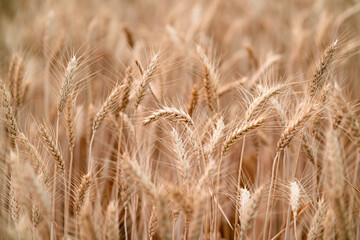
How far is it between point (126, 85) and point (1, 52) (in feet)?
8.73

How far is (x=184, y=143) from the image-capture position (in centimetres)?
175

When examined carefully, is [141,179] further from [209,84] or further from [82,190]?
[209,84]

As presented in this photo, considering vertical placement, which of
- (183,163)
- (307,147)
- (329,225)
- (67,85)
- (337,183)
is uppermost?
(67,85)

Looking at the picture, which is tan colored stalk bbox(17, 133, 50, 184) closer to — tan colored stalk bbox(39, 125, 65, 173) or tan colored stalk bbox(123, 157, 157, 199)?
tan colored stalk bbox(39, 125, 65, 173)

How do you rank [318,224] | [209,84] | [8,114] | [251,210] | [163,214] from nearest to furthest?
[163,214], [251,210], [318,224], [8,114], [209,84]

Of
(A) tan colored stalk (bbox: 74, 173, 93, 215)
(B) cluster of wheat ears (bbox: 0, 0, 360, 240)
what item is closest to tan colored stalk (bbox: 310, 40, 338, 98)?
(B) cluster of wheat ears (bbox: 0, 0, 360, 240)

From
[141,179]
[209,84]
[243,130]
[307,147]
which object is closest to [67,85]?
[141,179]

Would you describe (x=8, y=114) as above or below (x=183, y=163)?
above

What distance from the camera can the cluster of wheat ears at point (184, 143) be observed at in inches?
50.8

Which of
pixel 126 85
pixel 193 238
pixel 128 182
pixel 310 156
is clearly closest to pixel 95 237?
pixel 128 182

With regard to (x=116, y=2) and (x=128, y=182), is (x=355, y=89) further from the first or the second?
(x=116, y=2)

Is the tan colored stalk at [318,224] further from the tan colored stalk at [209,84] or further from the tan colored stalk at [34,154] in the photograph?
the tan colored stalk at [34,154]

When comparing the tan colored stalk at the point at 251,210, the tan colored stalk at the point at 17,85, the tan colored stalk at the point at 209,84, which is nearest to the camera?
the tan colored stalk at the point at 251,210

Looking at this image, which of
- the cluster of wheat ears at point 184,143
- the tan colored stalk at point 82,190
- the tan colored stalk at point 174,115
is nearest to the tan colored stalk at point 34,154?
the cluster of wheat ears at point 184,143
